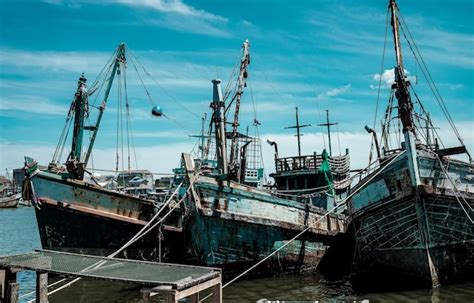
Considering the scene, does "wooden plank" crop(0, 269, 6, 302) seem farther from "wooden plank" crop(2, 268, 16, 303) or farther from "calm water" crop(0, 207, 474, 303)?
"calm water" crop(0, 207, 474, 303)

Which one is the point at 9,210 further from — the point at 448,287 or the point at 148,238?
the point at 448,287

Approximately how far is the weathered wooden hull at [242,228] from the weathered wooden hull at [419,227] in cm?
201

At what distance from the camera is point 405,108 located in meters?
12.2

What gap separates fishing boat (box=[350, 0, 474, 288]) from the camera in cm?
1170

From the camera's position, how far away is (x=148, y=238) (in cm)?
1600

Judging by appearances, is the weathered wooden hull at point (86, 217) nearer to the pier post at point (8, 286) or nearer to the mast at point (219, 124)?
the mast at point (219, 124)

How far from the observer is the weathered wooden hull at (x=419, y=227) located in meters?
11.7

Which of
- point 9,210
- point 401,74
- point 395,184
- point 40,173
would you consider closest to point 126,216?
point 40,173

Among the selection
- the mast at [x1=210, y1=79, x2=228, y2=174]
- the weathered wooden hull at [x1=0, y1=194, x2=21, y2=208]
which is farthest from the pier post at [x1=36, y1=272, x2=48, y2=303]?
the weathered wooden hull at [x1=0, y1=194, x2=21, y2=208]

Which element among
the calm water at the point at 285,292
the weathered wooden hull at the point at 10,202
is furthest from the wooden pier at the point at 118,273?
the weathered wooden hull at the point at 10,202

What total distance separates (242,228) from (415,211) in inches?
200

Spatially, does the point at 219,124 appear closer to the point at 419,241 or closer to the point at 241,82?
the point at 241,82

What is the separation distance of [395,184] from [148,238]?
8.82 meters

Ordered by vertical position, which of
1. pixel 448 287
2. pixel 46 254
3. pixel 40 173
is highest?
pixel 40 173
